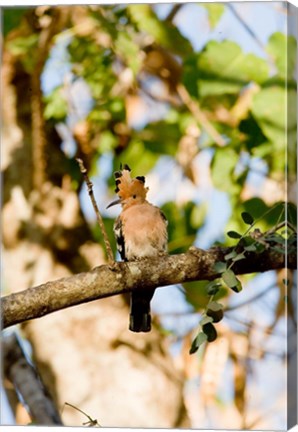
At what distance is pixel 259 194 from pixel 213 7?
0.48 m

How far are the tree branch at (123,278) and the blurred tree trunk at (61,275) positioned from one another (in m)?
0.53

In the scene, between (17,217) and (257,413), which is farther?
(17,217)

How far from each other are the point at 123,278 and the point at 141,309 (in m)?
0.23

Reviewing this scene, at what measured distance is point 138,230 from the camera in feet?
7.11

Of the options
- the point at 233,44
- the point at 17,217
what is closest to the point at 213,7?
the point at 233,44

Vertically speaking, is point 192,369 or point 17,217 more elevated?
point 17,217

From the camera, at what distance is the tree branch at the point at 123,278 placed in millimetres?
1900

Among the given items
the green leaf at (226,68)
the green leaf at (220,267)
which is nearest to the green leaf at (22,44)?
the green leaf at (226,68)

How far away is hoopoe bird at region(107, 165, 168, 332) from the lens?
2.15 metres

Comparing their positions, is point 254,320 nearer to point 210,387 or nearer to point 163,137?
point 210,387

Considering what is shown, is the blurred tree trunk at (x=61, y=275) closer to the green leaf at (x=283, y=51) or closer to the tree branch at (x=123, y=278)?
the tree branch at (x=123, y=278)

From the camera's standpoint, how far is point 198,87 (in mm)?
2611

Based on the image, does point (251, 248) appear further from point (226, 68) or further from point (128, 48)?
point (128, 48)

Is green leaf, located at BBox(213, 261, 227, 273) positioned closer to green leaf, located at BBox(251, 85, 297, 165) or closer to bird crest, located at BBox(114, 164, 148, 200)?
bird crest, located at BBox(114, 164, 148, 200)
